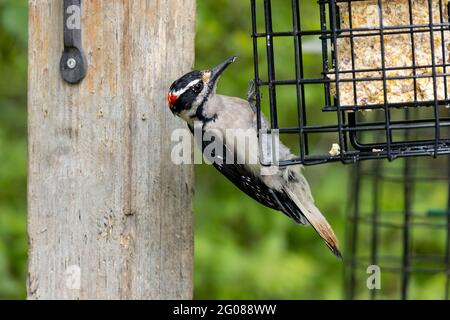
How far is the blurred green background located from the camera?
18.9 ft

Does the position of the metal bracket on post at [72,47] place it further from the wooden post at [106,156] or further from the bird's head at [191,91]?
the bird's head at [191,91]

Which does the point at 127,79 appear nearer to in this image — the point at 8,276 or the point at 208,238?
the point at 8,276

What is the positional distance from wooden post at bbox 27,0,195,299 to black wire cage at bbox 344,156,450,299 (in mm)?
2655

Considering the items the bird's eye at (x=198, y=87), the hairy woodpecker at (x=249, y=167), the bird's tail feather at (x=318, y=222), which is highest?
the bird's eye at (x=198, y=87)

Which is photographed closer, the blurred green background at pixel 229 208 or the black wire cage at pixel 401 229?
the blurred green background at pixel 229 208

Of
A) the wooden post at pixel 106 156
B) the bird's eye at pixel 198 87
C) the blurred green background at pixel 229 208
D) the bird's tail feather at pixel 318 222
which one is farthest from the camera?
the blurred green background at pixel 229 208

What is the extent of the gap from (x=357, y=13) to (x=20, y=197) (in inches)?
137

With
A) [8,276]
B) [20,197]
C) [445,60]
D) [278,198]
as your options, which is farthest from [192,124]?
[20,197]

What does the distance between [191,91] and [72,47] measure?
740mm

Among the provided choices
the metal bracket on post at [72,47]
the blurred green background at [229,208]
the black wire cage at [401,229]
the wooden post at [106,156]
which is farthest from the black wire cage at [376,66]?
the black wire cage at [401,229]

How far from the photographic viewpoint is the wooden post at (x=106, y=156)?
308cm

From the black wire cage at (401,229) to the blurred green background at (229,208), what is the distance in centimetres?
10

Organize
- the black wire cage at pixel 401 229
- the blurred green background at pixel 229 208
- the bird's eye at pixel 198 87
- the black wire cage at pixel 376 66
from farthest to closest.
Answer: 1. the black wire cage at pixel 401 229
2. the blurred green background at pixel 229 208
3. the bird's eye at pixel 198 87
4. the black wire cage at pixel 376 66
